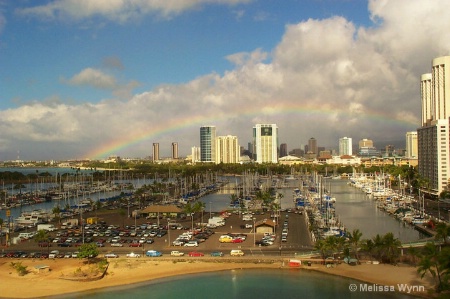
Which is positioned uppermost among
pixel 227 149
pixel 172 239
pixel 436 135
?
pixel 436 135

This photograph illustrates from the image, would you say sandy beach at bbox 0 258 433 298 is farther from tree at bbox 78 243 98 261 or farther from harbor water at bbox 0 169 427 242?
harbor water at bbox 0 169 427 242

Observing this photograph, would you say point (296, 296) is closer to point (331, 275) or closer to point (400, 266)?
point (331, 275)

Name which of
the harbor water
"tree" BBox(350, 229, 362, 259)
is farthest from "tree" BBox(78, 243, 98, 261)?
the harbor water

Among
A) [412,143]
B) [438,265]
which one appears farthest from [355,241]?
[412,143]

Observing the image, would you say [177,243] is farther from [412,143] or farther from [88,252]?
[412,143]

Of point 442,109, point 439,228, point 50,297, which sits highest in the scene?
point 442,109

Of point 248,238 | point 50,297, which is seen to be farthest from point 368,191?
point 50,297
